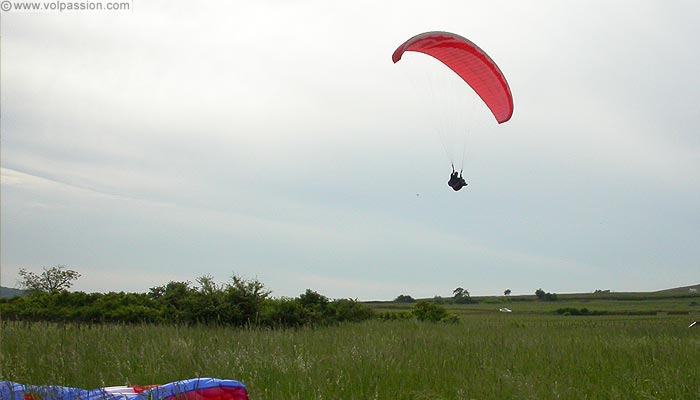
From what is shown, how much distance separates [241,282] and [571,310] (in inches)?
1456

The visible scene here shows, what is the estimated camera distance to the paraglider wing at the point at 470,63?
36.9 ft

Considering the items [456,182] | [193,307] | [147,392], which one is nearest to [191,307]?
[193,307]

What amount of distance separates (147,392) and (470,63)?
32.3 feet

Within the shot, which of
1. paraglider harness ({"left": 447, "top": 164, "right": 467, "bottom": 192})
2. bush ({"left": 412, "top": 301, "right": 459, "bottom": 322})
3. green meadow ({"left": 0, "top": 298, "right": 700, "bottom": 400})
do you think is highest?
paraglider harness ({"left": 447, "top": 164, "right": 467, "bottom": 192})

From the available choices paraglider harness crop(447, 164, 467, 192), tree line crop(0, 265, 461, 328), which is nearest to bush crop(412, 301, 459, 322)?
tree line crop(0, 265, 461, 328)

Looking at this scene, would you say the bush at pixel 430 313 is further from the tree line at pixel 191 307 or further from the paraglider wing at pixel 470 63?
the paraglider wing at pixel 470 63

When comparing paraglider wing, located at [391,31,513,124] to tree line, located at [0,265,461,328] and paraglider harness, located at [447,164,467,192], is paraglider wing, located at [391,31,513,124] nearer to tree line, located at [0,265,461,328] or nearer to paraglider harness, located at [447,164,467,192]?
paraglider harness, located at [447,164,467,192]

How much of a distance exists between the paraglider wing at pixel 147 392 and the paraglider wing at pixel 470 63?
7642mm

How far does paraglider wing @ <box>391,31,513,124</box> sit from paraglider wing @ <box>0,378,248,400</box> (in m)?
7.64

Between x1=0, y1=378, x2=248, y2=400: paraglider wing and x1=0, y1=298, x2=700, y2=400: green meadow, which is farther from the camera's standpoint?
x1=0, y1=298, x2=700, y2=400: green meadow

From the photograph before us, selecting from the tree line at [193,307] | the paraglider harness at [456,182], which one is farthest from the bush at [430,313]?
the paraglider harness at [456,182]

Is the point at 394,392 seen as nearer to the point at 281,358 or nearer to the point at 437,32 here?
the point at 281,358

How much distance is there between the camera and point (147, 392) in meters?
4.23

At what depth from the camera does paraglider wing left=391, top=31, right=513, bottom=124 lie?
11.2 meters
